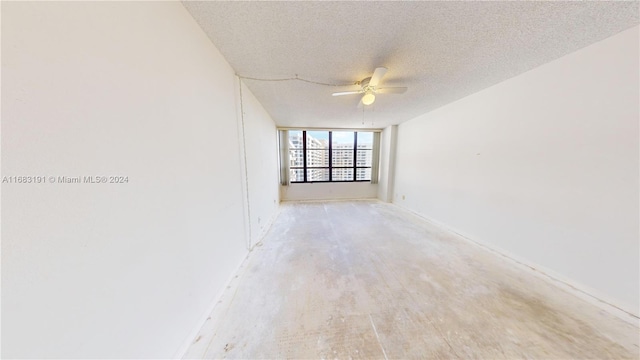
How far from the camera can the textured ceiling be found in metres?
1.23

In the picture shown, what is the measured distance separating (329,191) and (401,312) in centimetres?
419

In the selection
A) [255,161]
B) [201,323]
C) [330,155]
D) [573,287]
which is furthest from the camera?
[330,155]

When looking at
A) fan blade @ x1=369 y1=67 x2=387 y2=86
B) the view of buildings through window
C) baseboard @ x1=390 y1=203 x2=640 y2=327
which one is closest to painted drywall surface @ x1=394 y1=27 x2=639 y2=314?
baseboard @ x1=390 y1=203 x2=640 y2=327

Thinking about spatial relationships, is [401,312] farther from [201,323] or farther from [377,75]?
[377,75]

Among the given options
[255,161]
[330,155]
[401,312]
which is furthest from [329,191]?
[401,312]

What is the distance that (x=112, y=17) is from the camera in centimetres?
79

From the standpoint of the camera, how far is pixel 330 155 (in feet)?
18.3

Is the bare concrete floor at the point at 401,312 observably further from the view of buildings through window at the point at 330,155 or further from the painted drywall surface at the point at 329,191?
the view of buildings through window at the point at 330,155

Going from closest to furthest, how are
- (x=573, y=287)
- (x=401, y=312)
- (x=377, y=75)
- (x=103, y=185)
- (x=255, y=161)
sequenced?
1. (x=103, y=185)
2. (x=401, y=312)
3. (x=573, y=287)
4. (x=377, y=75)
5. (x=255, y=161)

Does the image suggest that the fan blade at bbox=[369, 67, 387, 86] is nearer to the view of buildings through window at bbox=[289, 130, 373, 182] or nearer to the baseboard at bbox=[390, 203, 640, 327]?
the baseboard at bbox=[390, 203, 640, 327]

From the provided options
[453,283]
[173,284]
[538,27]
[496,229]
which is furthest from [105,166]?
[496,229]

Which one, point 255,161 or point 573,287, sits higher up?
point 255,161

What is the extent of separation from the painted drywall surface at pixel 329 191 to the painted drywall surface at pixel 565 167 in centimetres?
294

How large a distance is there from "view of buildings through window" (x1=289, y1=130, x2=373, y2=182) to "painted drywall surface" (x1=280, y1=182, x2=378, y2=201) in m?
0.21
